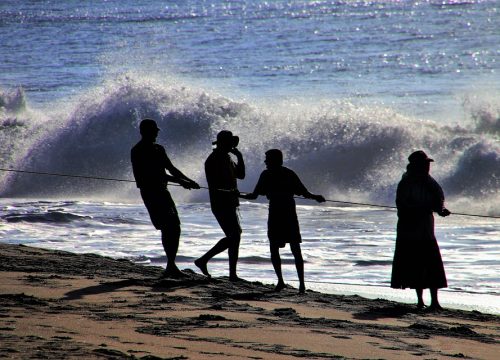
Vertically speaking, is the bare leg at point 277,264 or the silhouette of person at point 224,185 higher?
the silhouette of person at point 224,185

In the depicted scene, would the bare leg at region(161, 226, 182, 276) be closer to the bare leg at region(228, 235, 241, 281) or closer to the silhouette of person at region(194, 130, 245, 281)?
the silhouette of person at region(194, 130, 245, 281)

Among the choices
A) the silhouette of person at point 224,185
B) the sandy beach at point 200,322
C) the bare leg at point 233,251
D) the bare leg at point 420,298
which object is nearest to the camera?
the sandy beach at point 200,322

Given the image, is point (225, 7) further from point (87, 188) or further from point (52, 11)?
point (87, 188)

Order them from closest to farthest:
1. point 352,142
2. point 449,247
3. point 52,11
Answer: point 449,247
point 352,142
point 52,11

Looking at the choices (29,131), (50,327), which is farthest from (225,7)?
(50,327)

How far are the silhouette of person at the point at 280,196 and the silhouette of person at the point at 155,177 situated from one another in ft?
2.08

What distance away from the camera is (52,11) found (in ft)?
256

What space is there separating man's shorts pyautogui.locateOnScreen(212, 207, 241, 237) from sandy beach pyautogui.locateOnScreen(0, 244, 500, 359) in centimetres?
48

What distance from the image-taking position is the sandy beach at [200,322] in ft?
23.2

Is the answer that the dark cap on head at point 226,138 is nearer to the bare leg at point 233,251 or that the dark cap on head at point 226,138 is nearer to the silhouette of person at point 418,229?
the bare leg at point 233,251

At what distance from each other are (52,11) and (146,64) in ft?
126

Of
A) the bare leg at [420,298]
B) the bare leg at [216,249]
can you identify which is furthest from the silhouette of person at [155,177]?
the bare leg at [420,298]

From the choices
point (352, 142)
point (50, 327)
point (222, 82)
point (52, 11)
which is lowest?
point (50, 327)

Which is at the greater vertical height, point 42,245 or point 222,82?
point 222,82
